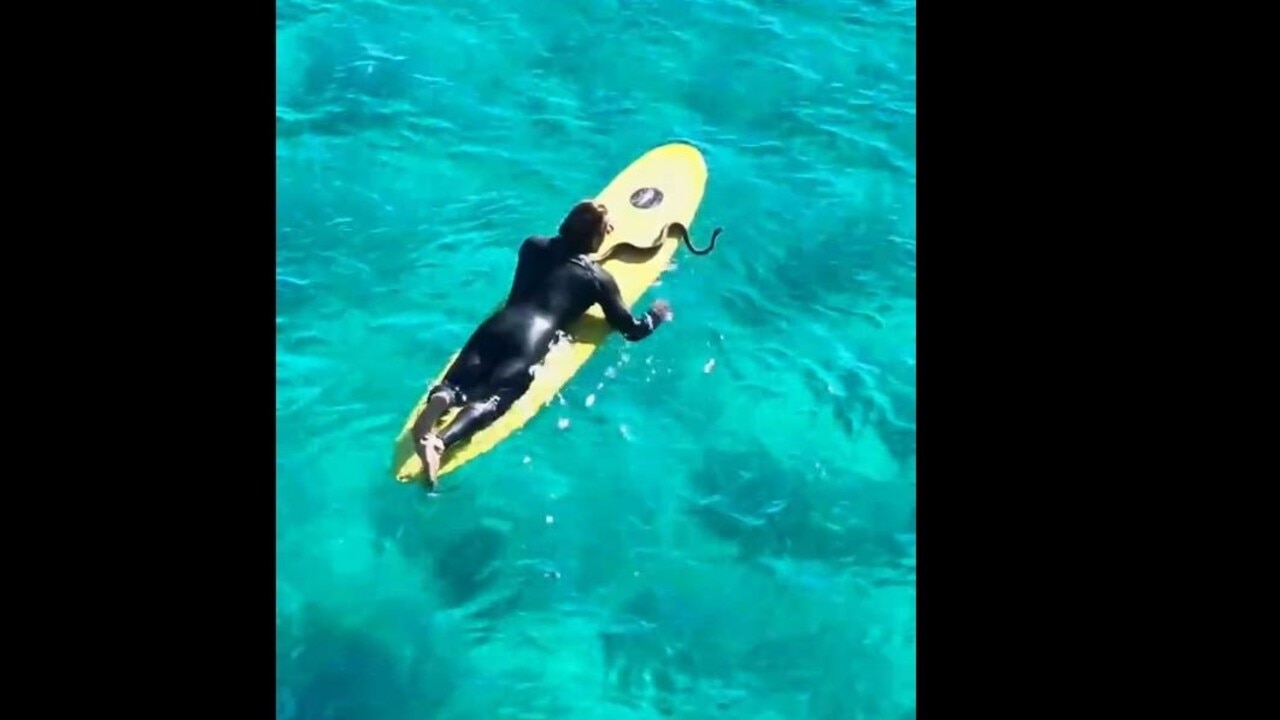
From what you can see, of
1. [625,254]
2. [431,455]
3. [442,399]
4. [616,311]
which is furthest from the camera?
[625,254]

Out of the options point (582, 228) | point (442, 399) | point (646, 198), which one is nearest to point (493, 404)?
point (442, 399)

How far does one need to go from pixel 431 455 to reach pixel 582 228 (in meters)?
1.54

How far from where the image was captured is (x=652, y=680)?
745 cm

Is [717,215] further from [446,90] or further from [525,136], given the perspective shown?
[446,90]

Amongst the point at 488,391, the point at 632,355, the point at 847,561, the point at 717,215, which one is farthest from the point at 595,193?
the point at 847,561

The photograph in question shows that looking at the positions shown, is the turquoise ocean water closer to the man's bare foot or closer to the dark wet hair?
the man's bare foot

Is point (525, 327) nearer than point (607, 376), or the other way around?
point (525, 327)

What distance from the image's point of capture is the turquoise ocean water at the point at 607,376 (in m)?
7.52

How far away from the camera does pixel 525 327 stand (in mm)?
8133

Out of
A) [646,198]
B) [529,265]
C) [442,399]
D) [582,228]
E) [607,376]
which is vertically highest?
[582,228]

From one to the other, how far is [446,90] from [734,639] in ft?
15.6

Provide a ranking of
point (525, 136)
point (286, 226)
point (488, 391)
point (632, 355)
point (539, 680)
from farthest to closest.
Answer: point (525, 136) < point (286, 226) < point (632, 355) < point (488, 391) < point (539, 680)

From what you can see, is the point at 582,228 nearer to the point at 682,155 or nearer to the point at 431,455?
the point at 431,455

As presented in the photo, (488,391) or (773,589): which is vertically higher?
(488,391)
